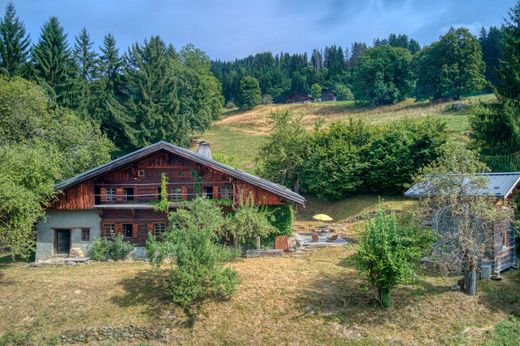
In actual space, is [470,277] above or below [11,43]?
below

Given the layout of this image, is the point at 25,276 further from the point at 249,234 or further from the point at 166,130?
the point at 166,130

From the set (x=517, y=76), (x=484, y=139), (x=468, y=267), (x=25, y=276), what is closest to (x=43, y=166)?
(x=25, y=276)

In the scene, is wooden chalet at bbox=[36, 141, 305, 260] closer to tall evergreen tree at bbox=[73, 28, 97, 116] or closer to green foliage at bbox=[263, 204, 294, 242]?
green foliage at bbox=[263, 204, 294, 242]

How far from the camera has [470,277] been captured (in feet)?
65.6

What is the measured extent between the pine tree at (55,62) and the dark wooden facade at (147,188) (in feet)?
92.7

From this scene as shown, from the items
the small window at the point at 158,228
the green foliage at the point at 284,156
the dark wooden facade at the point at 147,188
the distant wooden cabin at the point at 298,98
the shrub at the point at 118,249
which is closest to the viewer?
the shrub at the point at 118,249

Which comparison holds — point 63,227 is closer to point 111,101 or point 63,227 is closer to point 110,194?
point 110,194

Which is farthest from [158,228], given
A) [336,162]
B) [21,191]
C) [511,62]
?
[511,62]

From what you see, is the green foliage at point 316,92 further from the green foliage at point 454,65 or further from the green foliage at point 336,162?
the green foliage at point 336,162

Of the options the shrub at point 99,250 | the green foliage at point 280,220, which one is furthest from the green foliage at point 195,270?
the shrub at point 99,250

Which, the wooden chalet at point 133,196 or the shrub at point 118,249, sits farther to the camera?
the wooden chalet at point 133,196

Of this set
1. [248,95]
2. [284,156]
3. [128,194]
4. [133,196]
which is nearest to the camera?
[133,196]

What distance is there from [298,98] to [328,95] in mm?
8377

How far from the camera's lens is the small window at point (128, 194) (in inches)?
1179
